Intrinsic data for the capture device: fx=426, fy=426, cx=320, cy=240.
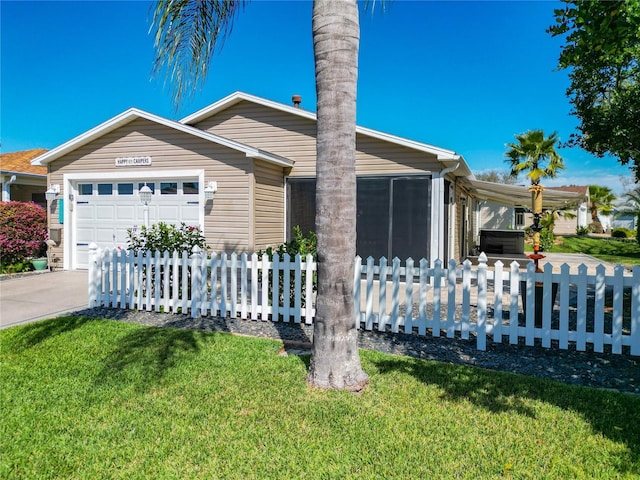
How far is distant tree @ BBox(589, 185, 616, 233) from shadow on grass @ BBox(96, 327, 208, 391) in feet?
153

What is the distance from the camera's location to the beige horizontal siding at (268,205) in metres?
10.9

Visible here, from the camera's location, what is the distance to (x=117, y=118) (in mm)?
11258

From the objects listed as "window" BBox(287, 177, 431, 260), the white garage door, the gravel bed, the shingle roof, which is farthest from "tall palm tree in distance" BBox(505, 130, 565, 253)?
the shingle roof

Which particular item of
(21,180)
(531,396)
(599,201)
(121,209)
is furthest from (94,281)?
(599,201)

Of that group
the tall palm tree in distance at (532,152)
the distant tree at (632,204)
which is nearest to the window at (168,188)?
the tall palm tree in distance at (532,152)

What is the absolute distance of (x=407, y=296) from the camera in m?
5.69

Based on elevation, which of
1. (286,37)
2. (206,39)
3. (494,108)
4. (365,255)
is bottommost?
(365,255)

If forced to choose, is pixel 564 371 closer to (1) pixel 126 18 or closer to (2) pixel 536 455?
(2) pixel 536 455

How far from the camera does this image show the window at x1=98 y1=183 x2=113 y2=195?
469 inches

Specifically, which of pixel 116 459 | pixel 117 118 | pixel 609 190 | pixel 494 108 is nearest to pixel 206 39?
pixel 116 459

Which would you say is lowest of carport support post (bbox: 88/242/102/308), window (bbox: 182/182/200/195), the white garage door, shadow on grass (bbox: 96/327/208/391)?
shadow on grass (bbox: 96/327/208/391)

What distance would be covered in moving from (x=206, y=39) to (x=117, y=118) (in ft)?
23.2

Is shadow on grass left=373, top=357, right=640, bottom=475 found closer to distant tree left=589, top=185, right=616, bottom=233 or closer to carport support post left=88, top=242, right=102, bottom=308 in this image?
carport support post left=88, top=242, right=102, bottom=308

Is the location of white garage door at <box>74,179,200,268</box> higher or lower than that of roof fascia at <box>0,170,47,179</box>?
lower
